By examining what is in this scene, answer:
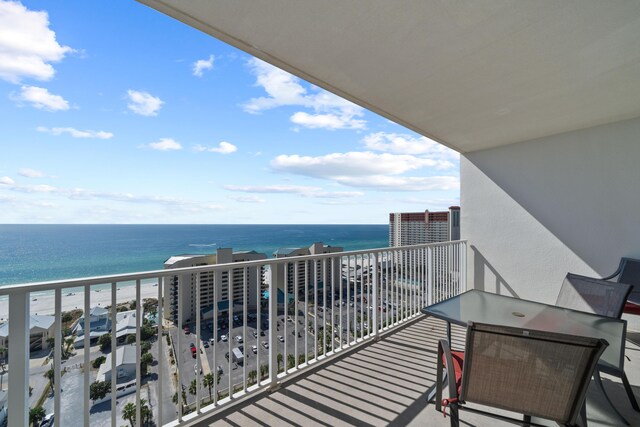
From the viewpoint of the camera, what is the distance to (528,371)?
1.23m

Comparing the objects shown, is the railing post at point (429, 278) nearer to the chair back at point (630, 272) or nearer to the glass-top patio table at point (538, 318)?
the glass-top patio table at point (538, 318)

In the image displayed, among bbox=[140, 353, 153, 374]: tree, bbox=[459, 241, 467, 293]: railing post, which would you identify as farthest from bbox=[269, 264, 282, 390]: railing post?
bbox=[459, 241, 467, 293]: railing post

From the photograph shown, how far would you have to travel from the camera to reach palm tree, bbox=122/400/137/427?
165 centimetres

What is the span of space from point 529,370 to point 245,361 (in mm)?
1777

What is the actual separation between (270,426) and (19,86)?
1461cm

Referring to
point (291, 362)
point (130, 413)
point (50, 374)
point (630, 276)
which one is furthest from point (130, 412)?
point (630, 276)

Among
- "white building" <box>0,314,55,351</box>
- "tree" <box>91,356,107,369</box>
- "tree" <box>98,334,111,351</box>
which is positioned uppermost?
"white building" <box>0,314,55,351</box>

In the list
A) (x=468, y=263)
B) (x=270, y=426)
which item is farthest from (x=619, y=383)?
(x=270, y=426)

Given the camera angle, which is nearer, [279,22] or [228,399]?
[279,22]

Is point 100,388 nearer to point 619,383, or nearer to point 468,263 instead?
point 619,383

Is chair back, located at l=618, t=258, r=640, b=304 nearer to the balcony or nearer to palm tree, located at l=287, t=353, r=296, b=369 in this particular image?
the balcony

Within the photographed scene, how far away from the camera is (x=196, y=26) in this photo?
70.1 inches

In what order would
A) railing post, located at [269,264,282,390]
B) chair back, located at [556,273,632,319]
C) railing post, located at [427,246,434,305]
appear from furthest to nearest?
1. railing post, located at [427,246,434,305]
2. railing post, located at [269,264,282,390]
3. chair back, located at [556,273,632,319]

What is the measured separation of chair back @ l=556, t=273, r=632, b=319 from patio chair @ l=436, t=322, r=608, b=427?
1.33 m
